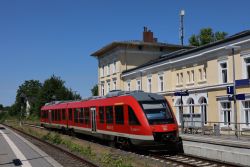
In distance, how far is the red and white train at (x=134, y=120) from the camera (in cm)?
1827

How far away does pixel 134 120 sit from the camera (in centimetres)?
1898

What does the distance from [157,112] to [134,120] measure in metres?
1.09

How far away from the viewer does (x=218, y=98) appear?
3175cm

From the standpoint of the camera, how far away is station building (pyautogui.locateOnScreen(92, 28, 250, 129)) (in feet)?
95.5

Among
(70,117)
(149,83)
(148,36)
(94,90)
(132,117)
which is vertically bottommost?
(70,117)

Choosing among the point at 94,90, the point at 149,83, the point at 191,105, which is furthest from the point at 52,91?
the point at 191,105

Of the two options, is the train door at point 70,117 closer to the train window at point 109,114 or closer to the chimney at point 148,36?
the train window at point 109,114

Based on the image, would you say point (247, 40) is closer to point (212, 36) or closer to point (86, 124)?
point (86, 124)

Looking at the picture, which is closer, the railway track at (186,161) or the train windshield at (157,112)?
the railway track at (186,161)

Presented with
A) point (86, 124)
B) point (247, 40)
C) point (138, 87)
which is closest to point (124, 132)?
point (86, 124)

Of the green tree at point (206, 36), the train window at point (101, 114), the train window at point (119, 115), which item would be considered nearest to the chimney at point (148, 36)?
the green tree at point (206, 36)

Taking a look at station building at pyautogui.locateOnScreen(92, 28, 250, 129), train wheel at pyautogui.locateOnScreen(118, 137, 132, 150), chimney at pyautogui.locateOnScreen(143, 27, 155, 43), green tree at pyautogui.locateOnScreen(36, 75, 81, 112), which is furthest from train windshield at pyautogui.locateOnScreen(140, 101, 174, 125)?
green tree at pyautogui.locateOnScreen(36, 75, 81, 112)

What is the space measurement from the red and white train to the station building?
15.0ft

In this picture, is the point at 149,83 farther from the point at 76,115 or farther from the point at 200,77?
the point at 76,115
